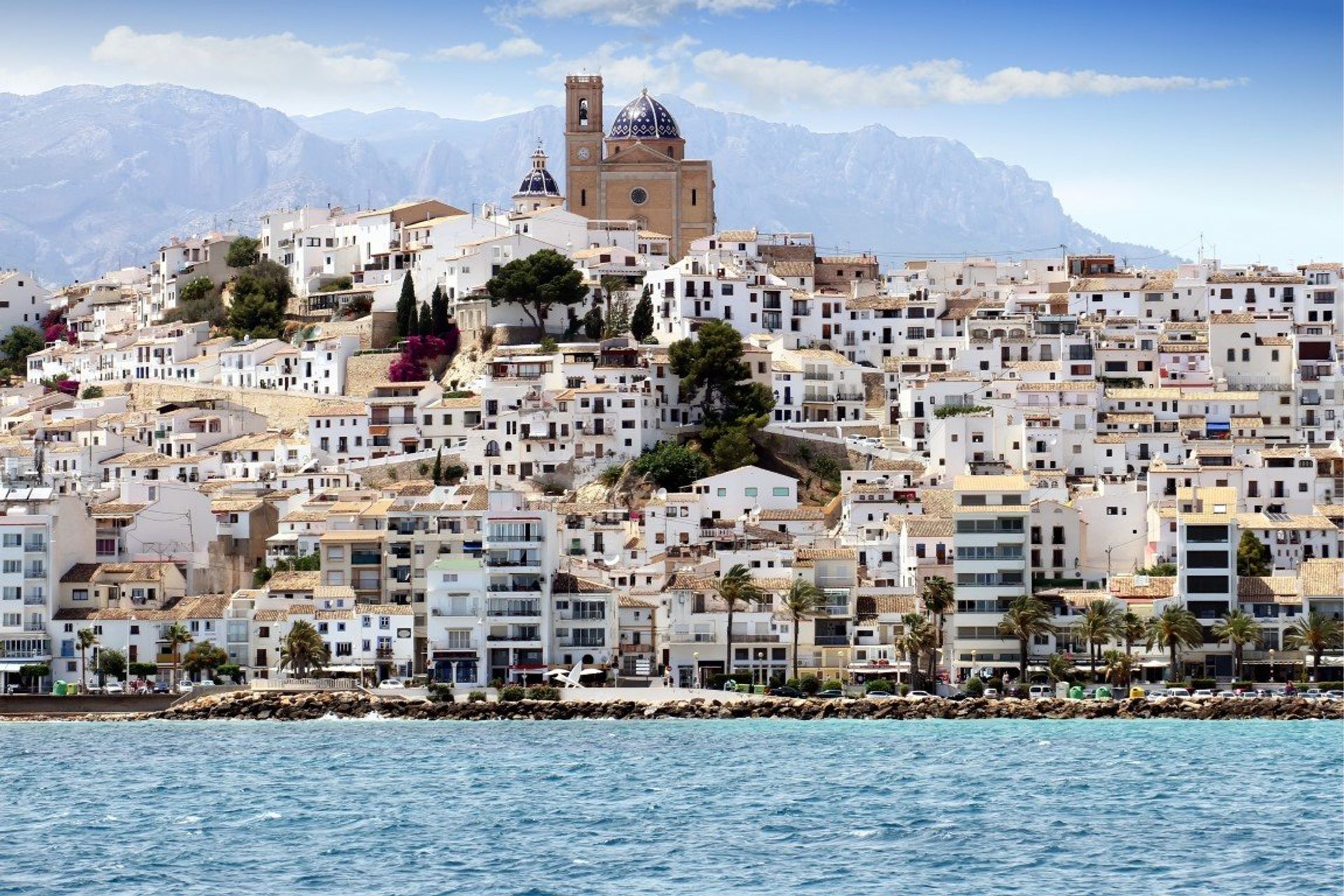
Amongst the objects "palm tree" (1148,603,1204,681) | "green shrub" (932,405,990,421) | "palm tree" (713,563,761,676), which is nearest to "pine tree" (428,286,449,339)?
"green shrub" (932,405,990,421)

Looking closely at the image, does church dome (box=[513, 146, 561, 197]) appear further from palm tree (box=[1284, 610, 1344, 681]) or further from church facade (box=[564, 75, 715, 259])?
palm tree (box=[1284, 610, 1344, 681])

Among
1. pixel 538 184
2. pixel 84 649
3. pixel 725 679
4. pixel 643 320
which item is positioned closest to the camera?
pixel 725 679

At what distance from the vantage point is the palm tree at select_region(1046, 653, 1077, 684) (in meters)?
62.3

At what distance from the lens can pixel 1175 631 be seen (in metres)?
61.5

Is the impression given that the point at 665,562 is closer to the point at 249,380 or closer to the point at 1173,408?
the point at 1173,408

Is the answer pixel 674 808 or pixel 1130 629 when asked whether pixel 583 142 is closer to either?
pixel 1130 629

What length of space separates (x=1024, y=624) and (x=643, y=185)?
141 feet

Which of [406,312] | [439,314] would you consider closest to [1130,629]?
[439,314]

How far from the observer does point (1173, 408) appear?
259 ft

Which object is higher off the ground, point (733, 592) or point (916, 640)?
point (733, 592)

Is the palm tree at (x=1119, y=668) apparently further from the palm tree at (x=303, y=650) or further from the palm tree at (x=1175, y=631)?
the palm tree at (x=303, y=650)

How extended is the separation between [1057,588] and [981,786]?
64.5ft

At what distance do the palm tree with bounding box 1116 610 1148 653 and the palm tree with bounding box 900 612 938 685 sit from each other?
448cm

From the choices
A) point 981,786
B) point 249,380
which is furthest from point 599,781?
point 249,380
